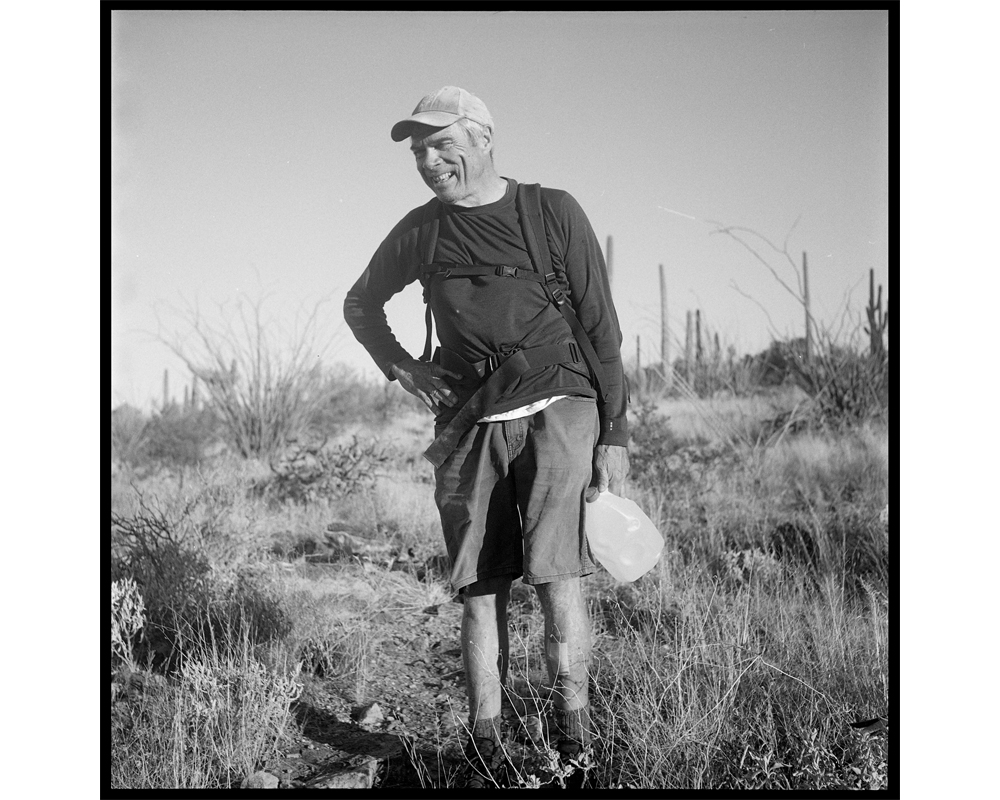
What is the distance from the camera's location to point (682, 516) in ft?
13.9

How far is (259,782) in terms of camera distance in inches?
106

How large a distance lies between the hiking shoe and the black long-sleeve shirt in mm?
1080

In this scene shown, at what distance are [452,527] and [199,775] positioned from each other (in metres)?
1.26

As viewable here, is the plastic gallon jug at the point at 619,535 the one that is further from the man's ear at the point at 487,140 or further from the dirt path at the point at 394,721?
the man's ear at the point at 487,140

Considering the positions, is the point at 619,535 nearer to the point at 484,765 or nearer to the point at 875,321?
the point at 484,765

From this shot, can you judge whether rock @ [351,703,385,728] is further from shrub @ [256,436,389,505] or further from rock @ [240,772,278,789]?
shrub @ [256,436,389,505]

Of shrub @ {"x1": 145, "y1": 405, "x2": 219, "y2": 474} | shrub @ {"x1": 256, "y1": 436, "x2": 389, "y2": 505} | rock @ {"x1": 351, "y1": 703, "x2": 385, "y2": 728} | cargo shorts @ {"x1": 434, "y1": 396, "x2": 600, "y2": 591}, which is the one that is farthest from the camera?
shrub @ {"x1": 145, "y1": 405, "x2": 219, "y2": 474}

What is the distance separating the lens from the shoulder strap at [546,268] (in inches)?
101

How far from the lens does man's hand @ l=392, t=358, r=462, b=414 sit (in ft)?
8.68

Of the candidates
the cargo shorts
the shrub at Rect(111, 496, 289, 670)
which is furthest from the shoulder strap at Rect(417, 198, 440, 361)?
the shrub at Rect(111, 496, 289, 670)

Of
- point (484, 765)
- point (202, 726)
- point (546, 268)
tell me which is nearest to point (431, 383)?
→ point (546, 268)
